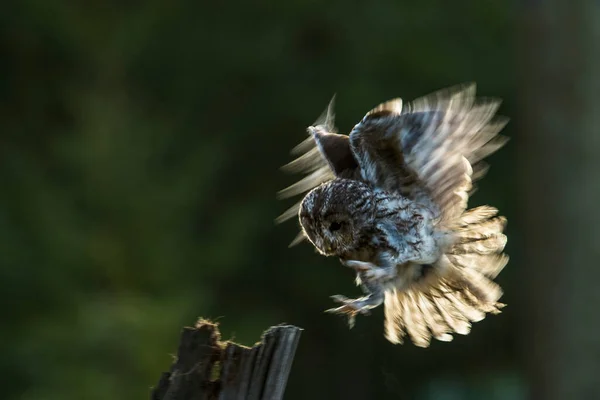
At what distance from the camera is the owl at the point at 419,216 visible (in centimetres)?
326

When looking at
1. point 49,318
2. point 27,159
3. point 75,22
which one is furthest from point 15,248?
point 75,22

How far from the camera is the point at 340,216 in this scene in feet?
11.1

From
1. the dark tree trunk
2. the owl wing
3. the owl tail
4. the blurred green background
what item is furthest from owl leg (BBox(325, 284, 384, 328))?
the blurred green background

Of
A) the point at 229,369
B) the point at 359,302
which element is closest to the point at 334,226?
the point at 359,302

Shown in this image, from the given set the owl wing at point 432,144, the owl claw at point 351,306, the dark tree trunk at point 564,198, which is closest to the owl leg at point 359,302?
the owl claw at point 351,306

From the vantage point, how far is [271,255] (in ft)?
32.2

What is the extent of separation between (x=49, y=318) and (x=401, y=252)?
213 inches

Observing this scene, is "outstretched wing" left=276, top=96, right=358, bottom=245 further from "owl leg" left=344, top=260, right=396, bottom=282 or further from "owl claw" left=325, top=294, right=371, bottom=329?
"owl claw" left=325, top=294, right=371, bottom=329

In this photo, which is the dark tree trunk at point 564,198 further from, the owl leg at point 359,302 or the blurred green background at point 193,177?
the blurred green background at point 193,177

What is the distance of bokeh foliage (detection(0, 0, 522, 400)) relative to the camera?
27.5 ft

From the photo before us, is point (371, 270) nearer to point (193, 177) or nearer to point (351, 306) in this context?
point (351, 306)

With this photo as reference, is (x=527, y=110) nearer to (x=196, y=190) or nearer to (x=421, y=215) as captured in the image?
(x=421, y=215)

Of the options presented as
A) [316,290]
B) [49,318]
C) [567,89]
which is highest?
[316,290]

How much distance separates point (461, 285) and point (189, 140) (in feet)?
20.8
